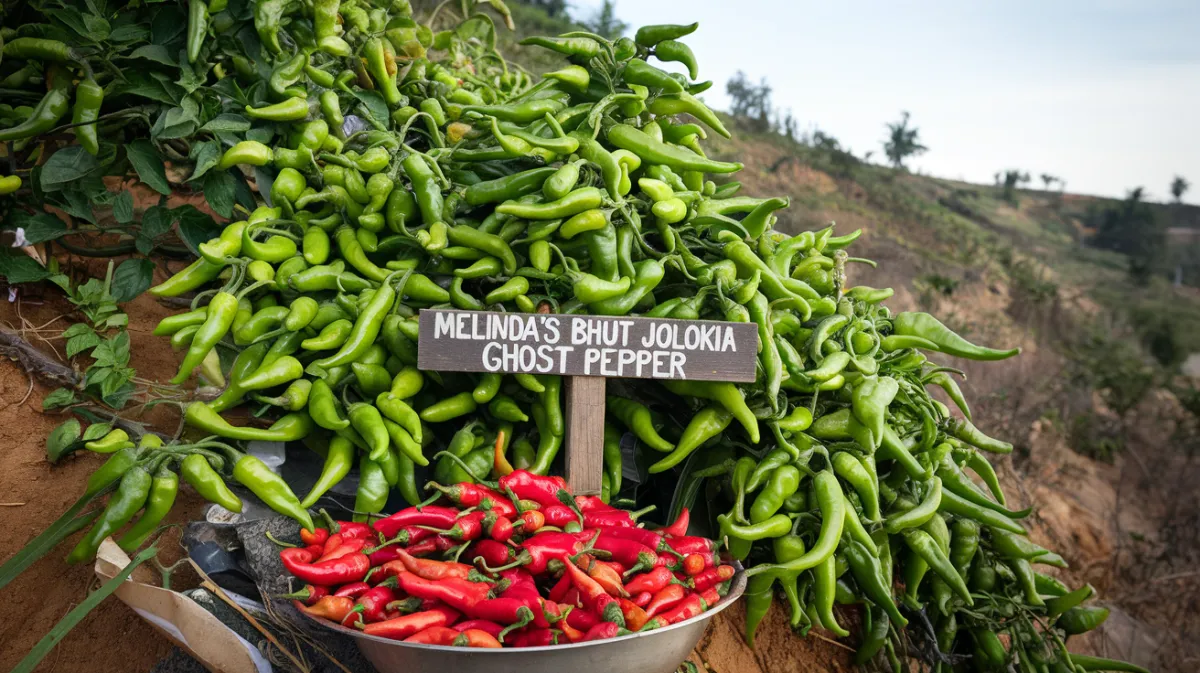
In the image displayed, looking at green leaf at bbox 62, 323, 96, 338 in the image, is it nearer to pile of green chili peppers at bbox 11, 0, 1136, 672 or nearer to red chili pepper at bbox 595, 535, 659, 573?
pile of green chili peppers at bbox 11, 0, 1136, 672

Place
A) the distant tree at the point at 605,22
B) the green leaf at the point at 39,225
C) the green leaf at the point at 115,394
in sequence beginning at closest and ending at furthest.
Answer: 1. the green leaf at the point at 115,394
2. the green leaf at the point at 39,225
3. the distant tree at the point at 605,22

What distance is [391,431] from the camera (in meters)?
2.25

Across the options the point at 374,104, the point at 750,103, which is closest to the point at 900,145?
the point at 750,103

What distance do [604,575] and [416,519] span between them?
563 millimetres

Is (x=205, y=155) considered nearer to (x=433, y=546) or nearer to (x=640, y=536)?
(x=433, y=546)

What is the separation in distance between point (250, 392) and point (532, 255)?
0.96 m

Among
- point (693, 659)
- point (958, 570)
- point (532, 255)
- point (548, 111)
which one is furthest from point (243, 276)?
point (958, 570)

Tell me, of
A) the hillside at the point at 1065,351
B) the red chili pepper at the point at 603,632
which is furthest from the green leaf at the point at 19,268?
the hillside at the point at 1065,351

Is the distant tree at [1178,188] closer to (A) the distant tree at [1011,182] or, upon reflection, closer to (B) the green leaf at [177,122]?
(A) the distant tree at [1011,182]

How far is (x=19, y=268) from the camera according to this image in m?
2.70

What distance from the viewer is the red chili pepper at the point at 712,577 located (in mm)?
2075

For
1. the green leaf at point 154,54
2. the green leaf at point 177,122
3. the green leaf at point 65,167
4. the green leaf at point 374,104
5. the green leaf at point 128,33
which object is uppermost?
the green leaf at point 128,33

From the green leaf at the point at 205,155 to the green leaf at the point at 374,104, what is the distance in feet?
1.85

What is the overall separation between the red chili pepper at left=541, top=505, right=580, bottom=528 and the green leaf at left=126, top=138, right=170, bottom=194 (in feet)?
5.65
